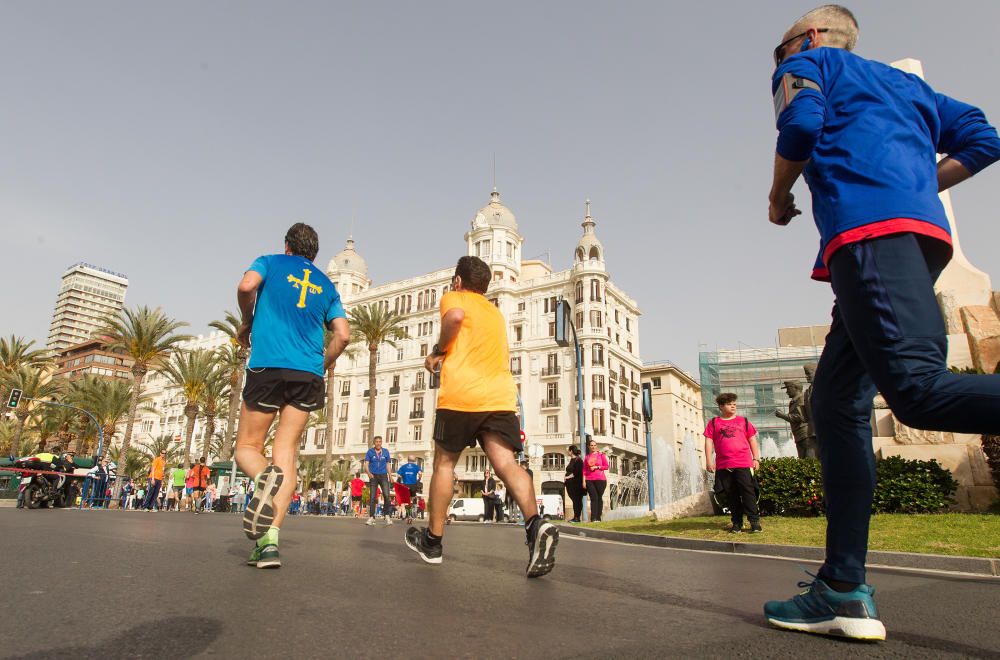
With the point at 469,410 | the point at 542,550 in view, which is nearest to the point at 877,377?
the point at 542,550

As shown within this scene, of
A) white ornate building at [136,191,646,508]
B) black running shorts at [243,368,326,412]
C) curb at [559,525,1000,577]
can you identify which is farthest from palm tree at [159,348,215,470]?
black running shorts at [243,368,326,412]

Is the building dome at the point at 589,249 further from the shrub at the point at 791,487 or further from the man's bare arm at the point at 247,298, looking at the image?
the man's bare arm at the point at 247,298

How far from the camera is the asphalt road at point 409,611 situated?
1.80m

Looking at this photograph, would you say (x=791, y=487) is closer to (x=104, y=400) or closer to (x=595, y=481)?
(x=595, y=481)

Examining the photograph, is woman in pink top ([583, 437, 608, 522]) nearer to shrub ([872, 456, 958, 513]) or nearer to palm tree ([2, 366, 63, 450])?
shrub ([872, 456, 958, 513])

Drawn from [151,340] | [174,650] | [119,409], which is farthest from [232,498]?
[174,650]

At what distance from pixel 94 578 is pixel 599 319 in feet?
174

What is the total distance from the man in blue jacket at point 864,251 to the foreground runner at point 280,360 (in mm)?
2782

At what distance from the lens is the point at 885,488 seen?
9.16 meters

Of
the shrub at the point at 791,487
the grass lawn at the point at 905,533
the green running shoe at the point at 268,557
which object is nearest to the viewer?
the green running shoe at the point at 268,557

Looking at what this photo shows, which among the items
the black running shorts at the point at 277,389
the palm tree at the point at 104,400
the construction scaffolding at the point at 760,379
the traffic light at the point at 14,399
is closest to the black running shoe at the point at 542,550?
the black running shorts at the point at 277,389

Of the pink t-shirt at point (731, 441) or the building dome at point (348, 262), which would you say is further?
the building dome at point (348, 262)

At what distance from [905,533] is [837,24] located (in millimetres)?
6408

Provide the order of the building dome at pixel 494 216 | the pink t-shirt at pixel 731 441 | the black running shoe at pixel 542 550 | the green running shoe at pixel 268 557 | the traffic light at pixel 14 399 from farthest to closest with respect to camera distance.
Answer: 1. the building dome at pixel 494 216
2. the traffic light at pixel 14 399
3. the pink t-shirt at pixel 731 441
4. the black running shoe at pixel 542 550
5. the green running shoe at pixel 268 557
